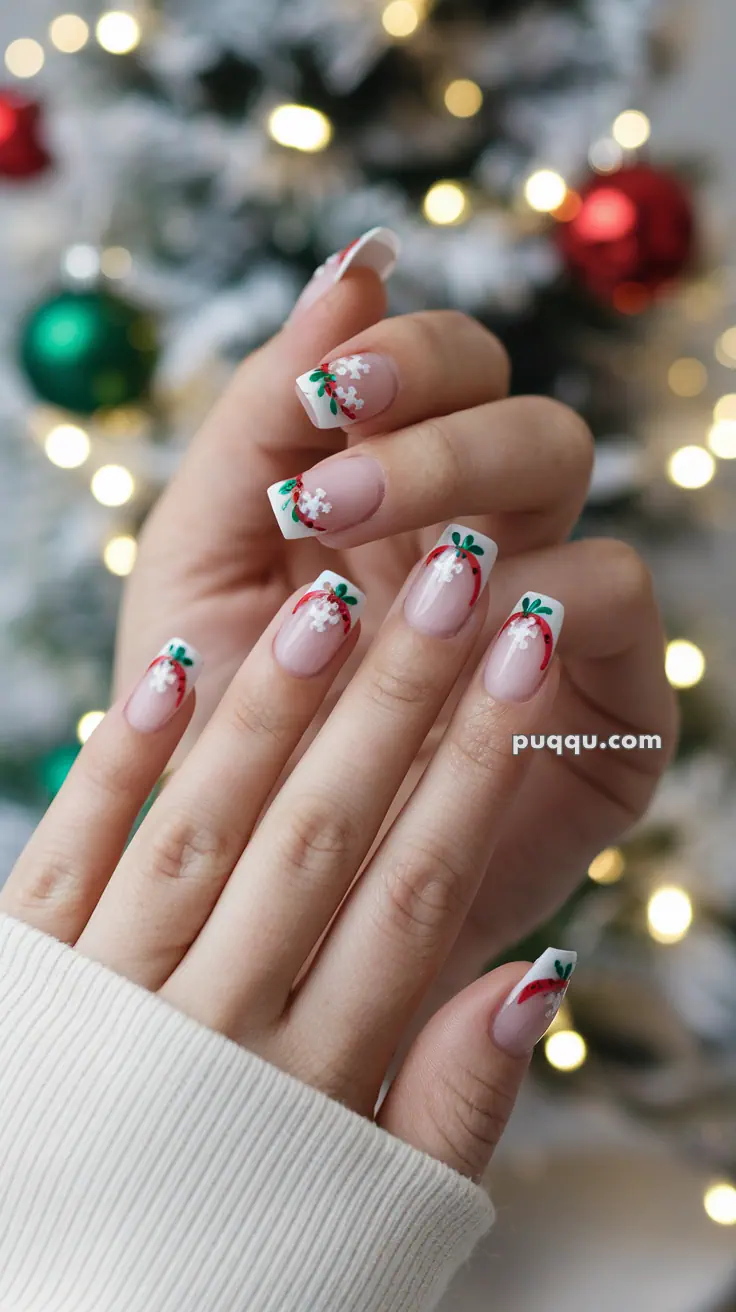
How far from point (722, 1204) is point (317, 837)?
0.93m

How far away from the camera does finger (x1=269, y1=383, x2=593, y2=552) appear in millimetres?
492

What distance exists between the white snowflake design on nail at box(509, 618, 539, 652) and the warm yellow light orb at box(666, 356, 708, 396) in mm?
797

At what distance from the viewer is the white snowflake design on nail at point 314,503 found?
19.3 inches

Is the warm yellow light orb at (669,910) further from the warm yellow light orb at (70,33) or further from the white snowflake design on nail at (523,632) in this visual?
the warm yellow light orb at (70,33)

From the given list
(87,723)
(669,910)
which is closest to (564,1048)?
(669,910)

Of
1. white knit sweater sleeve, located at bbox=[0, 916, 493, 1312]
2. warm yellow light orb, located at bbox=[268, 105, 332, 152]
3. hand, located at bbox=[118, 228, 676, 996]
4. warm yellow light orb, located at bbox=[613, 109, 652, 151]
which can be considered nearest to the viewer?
white knit sweater sleeve, located at bbox=[0, 916, 493, 1312]

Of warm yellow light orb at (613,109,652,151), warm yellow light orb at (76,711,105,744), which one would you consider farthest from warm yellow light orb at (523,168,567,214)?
warm yellow light orb at (76,711,105,744)

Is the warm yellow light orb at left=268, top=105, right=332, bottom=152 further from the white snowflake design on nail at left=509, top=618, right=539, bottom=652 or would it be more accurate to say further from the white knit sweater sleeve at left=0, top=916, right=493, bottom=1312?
the white knit sweater sleeve at left=0, top=916, right=493, bottom=1312

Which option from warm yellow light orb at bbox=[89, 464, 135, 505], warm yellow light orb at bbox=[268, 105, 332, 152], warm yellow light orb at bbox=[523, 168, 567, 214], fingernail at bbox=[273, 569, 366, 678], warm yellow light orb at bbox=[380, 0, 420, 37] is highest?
warm yellow light orb at bbox=[380, 0, 420, 37]

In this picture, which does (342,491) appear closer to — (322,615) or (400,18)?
(322,615)

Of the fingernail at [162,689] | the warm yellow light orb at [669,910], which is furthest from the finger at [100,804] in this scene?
the warm yellow light orb at [669,910]

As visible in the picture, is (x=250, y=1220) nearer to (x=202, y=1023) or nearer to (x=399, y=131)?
(x=202, y=1023)

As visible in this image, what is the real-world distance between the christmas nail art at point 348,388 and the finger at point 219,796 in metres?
0.09

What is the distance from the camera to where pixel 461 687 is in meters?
0.63
